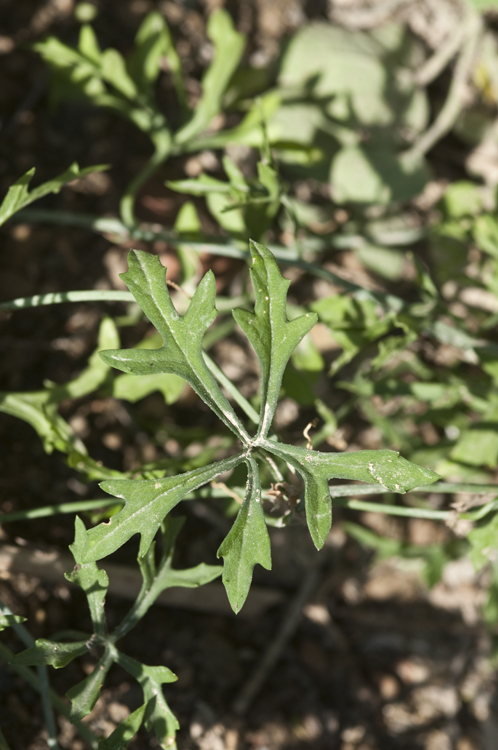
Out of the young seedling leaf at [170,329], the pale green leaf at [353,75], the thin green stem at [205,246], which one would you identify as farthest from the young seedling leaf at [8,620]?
the pale green leaf at [353,75]

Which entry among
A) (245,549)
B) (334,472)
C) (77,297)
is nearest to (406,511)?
(334,472)

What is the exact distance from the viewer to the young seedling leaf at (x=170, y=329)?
121cm

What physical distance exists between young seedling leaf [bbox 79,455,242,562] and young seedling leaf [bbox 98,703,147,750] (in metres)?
0.38

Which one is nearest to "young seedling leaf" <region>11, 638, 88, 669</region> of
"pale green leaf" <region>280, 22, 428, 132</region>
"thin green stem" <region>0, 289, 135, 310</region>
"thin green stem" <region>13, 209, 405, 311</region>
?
"thin green stem" <region>0, 289, 135, 310</region>

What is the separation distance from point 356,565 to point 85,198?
68.4 inches

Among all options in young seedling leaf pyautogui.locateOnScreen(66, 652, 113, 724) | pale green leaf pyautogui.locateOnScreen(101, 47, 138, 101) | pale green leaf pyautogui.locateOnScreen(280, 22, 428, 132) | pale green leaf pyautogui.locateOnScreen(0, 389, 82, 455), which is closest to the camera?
young seedling leaf pyautogui.locateOnScreen(66, 652, 113, 724)

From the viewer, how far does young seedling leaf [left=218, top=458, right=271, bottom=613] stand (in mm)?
1169

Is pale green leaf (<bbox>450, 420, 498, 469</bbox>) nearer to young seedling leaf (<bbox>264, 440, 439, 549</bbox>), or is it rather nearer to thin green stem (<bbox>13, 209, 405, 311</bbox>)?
thin green stem (<bbox>13, 209, 405, 311</bbox>)

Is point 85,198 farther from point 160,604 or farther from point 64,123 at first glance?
point 160,604

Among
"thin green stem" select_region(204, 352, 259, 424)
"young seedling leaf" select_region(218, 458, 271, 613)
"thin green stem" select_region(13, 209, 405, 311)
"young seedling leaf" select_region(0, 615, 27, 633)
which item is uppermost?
"thin green stem" select_region(13, 209, 405, 311)

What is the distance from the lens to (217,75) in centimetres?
204

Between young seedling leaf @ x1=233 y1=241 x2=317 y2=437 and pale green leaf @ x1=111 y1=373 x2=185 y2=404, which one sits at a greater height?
young seedling leaf @ x1=233 y1=241 x2=317 y2=437

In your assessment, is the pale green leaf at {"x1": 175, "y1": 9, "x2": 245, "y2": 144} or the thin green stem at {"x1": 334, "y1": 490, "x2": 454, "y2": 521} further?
the pale green leaf at {"x1": 175, "y1": 9, "x2": 245, "y2": 144}

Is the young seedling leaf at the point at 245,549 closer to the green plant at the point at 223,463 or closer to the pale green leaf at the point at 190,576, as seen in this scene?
the green plant at the point at 223,463
